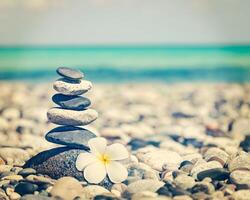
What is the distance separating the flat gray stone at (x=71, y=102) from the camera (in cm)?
137

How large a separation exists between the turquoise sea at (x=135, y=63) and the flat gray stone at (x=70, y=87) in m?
0.43

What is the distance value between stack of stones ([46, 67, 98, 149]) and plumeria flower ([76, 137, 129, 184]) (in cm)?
7

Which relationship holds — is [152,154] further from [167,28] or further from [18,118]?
[18,118]

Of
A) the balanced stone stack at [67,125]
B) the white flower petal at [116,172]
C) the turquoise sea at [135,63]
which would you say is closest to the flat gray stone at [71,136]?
the balanced stone stack at [67,125]

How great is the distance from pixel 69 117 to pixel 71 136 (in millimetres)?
65

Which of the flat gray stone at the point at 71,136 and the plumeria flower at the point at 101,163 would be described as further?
the flat gray stone at the point at 71,136

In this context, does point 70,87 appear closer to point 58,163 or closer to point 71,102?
point 71,102

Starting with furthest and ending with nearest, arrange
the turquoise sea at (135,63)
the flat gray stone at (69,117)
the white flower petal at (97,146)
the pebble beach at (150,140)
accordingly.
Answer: the turquoise sea at (135,63) → the flat gray stone at (69,117) → the white flower petal at (97,146) → the pebble beach at (150,140)

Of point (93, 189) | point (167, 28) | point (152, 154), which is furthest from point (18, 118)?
point (93, 189)

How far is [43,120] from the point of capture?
2.38 m

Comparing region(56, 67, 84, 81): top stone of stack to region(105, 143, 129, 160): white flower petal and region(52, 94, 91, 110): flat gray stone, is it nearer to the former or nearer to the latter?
region(52, 94, 91, 110): flat gray stone

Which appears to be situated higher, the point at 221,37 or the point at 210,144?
the point at 221,37

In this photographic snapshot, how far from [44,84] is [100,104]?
469 millimetres

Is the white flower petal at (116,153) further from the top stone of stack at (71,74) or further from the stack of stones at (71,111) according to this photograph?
the top stone of stack at (71,74)
